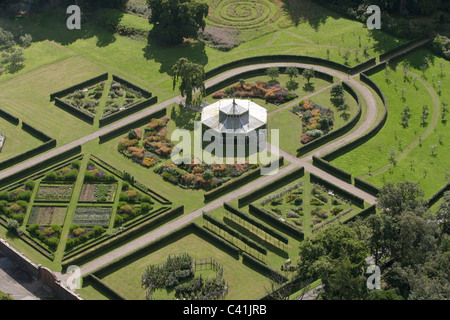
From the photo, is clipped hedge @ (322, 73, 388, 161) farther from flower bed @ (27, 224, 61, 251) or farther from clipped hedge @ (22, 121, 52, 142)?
clipped hedge @ (22, 121, 52, 142)

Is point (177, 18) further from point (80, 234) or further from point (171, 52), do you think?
point (80, 234)

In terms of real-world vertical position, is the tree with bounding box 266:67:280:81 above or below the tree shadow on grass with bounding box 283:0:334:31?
below

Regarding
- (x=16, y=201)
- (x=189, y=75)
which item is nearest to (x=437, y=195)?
(x=189, y=75)

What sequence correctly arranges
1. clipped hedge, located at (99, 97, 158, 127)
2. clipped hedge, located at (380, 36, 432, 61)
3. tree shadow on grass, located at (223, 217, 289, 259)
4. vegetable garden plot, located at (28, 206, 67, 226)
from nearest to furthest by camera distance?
tree shadow on grass, located at (223, 217, 289, 259) → vegetable garden plot, located at (28, 206, 67, 226) → clipped hedge, located at (99, 97, 158, 127) → clipped hedge, located at (380, 36, 432, 61)

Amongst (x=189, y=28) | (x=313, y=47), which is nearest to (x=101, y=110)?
(x=189, y=28)

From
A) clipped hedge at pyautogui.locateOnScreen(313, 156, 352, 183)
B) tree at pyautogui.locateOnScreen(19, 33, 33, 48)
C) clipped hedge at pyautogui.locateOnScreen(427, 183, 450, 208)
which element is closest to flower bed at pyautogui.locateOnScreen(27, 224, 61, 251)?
clipped hedge at pyautogui.locateOnScreen(313, 156, 352, 183)

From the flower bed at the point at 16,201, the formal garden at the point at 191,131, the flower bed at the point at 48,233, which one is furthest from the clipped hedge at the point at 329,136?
the flower bed at the point at 16,201
